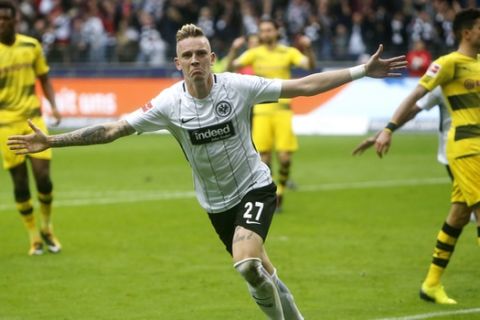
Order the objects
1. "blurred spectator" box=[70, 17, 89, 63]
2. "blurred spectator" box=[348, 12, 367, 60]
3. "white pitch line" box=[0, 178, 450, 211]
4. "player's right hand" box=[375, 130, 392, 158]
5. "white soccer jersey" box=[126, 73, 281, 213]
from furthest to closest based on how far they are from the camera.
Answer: "blurred spectator" box=[70, 17, 89, 63] → "blurred spectator" box=[348, 12, 367, 60] → "white pitch line" box=[0, 178, 450, 211] → "player's right hand" box=[375, 130, 392, 158] → "white soccer jersey" box=[126, 73, 281, 213]

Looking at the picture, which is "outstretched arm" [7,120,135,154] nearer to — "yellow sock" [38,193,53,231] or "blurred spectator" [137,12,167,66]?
"yellow sock" [38,193,53,231]

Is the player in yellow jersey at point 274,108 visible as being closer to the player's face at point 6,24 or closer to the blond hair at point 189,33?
the player's face at point 6,24

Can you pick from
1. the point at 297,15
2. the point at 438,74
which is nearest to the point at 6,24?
the point at 438,74

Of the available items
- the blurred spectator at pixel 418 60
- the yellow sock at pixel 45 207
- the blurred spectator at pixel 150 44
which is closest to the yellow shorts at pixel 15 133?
the yellow sock at pixel 45 207

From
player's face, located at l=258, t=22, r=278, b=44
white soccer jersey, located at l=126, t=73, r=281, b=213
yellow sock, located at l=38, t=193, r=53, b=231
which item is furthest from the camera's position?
player's face, located at l=258, t=22, r=278, b=44

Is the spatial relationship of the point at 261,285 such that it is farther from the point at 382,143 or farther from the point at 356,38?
the point at 356,38

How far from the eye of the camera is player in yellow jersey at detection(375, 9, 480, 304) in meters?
8.88

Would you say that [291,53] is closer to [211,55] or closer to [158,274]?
[158,274]

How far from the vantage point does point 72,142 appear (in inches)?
302

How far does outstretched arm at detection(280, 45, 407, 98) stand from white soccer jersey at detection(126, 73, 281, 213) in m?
0.12

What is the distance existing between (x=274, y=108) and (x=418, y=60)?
1217 cm

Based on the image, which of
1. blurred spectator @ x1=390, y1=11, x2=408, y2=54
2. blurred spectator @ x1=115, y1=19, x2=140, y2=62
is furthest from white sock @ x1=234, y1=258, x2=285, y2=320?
blurred spectator @ x1=115, y1=19, x2=140, y2=62

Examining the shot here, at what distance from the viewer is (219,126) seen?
24.8 ft

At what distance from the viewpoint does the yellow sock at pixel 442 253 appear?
9.27 meters
